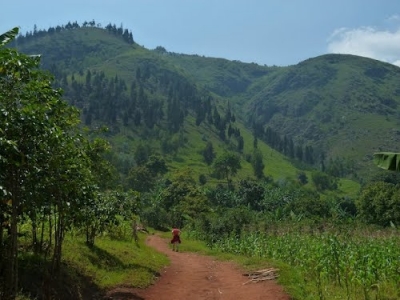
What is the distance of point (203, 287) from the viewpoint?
1656cm

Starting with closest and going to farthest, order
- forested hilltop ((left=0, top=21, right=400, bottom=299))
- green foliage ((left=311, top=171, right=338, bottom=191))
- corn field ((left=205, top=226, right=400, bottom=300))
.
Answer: forested hilltop ((left=0, top=21, right=400, bottom=299)) < corn field ((left=205, top=226, right=400, bottom=300)) < green foliage ((left=311, top=171, right=338, bottom=191))

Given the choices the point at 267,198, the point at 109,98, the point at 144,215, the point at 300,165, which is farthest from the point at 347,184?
the point at 144,215

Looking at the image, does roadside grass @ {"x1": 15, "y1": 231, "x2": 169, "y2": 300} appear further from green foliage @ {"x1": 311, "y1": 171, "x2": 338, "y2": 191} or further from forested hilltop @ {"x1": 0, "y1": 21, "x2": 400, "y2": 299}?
green foliage @ {"x1": 311, "y1": 171, "x2": 338, "y2": 191}

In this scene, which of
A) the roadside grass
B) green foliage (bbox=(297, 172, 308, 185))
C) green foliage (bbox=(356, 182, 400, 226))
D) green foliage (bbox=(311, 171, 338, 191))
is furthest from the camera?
green foliage (bbox=(297, 172, 308, 185))

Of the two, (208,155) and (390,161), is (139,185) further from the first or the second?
(390,161)

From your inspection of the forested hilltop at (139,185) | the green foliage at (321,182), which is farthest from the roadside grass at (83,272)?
the green foliage at (321,182)

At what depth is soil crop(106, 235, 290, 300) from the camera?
1448cm

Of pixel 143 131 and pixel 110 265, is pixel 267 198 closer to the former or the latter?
pixel 110 265

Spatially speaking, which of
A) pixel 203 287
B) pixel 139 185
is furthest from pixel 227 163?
pixel 203 287

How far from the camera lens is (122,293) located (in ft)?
46.8

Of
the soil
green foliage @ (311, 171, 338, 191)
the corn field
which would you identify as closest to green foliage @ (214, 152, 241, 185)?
green foliage @ (311, 171, 338, 191)

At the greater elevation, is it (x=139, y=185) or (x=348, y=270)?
(x=348, y=270)

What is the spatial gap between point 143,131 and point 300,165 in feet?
234

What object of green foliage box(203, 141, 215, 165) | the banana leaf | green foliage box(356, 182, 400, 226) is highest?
the banana leaf
